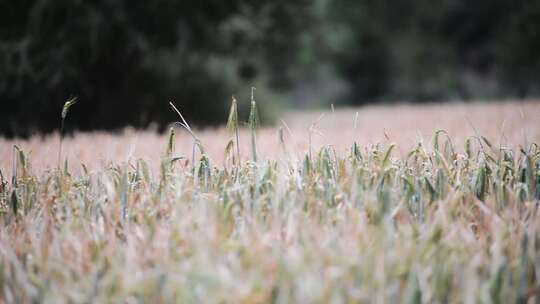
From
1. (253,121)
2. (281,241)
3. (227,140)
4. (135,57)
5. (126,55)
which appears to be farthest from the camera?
(135,57)

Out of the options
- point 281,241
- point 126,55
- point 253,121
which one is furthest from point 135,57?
point 281,241

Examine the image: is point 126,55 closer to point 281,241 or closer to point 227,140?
point 227,140

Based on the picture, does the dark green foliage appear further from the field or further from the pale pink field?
the field

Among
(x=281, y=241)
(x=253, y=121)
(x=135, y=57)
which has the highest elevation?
(x=135, y=57)

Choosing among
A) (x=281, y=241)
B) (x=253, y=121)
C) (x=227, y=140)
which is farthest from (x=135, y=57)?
(x=281, y=241)

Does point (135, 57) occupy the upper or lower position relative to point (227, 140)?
upper

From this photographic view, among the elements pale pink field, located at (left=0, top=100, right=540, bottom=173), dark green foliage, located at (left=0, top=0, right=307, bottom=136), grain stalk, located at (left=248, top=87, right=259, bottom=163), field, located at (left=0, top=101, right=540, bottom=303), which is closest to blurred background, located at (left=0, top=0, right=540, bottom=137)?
dark green foliage, located at (left=0, top=0, right=307, bottom=136)

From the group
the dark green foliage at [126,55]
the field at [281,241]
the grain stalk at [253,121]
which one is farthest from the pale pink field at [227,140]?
the dark green foliage at [126,55]

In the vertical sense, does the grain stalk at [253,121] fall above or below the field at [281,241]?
above

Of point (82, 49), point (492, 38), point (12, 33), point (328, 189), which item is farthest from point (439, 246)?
point (492, 38)

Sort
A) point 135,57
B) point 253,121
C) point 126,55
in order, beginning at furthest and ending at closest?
point 135,57, point 126,55, point 253,121

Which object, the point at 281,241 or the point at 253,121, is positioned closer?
the point at 281,241

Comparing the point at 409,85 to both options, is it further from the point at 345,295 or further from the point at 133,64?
the point at 345,295

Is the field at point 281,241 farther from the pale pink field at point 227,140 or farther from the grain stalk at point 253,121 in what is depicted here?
the pale pink field at point 227,140
